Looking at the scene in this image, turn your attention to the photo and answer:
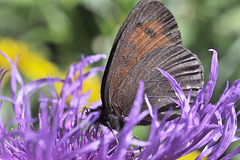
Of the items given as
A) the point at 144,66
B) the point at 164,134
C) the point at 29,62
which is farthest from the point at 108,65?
the point at 29,62

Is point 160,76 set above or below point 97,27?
below

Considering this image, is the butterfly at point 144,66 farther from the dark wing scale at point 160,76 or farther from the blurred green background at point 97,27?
the blurred green background at point 97,27

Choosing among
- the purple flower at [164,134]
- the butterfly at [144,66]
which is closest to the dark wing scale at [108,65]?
the butterfly at [144,66]

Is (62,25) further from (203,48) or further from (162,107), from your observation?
(162,107)

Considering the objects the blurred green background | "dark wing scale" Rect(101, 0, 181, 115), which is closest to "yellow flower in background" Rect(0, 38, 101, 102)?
the blurred green background

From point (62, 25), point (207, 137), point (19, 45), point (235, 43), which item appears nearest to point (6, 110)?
point (19, 45)

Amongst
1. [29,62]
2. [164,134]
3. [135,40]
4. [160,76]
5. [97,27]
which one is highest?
[97,27]

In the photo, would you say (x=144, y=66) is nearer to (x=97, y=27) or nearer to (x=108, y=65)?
(x=108, y=65)
